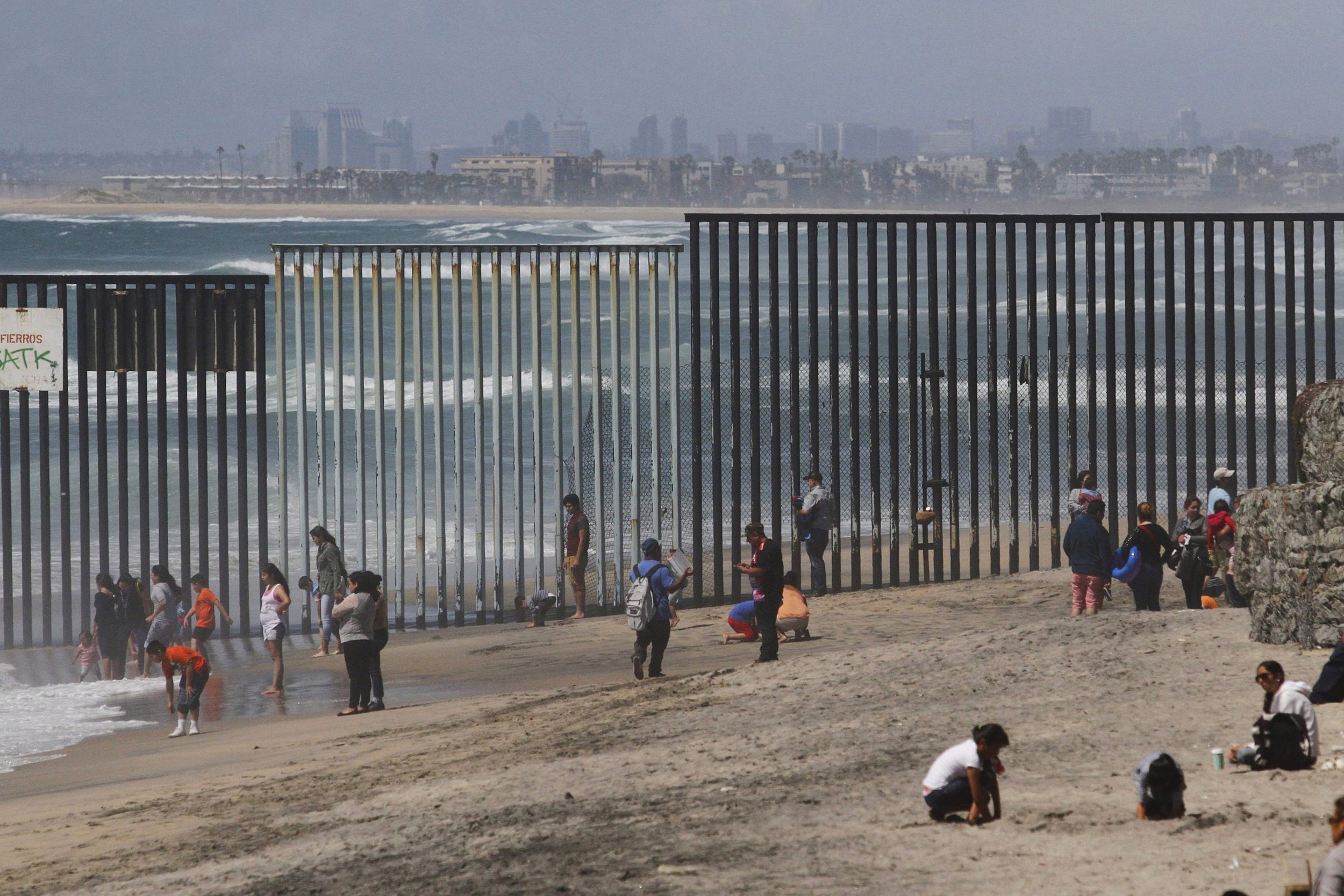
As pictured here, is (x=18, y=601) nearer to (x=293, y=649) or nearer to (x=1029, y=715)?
(x=293, y=649)

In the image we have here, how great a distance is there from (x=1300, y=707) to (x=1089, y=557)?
5322 millimetres

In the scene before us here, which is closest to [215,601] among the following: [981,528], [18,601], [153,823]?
[153,823]

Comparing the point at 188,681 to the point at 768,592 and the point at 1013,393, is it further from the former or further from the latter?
the point at 1013,393

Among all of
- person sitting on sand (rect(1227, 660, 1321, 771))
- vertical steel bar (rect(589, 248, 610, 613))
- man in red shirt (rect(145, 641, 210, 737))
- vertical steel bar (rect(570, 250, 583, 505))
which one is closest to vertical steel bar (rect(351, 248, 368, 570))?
vertical steel bar (rect(570, 250, 583, 505))

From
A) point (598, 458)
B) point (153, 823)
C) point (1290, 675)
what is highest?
point (598, 458)

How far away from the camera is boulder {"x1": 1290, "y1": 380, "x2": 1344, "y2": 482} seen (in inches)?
441

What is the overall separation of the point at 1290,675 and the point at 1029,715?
5.60 feet

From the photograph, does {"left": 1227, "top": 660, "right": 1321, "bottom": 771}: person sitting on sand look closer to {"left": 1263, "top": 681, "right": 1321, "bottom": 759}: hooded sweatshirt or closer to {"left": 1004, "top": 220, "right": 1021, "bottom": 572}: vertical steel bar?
{"left": 1263, "top": 681, "right": 1321, "bottom": 759}: hooded sweatshirt

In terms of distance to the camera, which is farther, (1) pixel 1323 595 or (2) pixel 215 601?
(2) pixel 215 601

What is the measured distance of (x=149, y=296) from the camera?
16125mm

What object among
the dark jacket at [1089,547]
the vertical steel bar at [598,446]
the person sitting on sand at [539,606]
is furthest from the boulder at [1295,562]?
the person sitting on sand at [539,606]

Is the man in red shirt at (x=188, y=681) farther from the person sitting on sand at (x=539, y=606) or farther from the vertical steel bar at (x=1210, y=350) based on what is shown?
the vertical steel bar at (x=1210, y=350)

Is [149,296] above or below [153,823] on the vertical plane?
above

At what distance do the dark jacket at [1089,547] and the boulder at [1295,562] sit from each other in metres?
2.35
